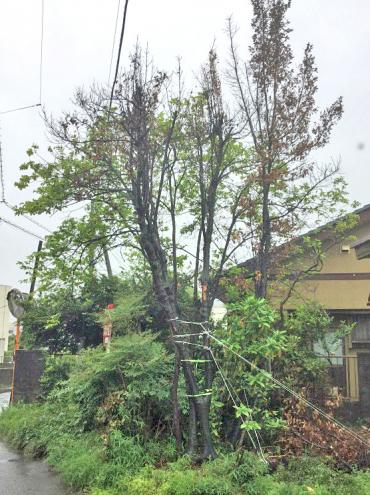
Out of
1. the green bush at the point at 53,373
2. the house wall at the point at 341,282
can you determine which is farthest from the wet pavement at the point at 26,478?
the house wall at the point at 341,282

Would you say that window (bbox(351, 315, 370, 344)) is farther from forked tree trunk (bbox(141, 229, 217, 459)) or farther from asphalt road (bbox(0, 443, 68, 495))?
asphalt road (bbox(0, 443, 68, 495))

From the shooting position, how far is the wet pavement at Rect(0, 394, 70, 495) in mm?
6188

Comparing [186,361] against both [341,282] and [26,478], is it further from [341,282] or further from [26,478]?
[341,282]

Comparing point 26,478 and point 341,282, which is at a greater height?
point 341,282

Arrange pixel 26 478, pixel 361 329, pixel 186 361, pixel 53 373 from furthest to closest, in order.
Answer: pixel 361 329 < pixel 53 373 < pixel 26 478 < pixel 186 361

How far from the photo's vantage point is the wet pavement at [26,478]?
6.19 m

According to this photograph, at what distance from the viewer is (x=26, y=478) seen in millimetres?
6781

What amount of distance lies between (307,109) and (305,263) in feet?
13.2

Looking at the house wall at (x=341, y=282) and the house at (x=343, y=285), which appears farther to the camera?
the house wall at (x=341, y=282)

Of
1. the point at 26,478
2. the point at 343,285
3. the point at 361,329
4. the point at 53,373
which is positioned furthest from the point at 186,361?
the point at 361,329

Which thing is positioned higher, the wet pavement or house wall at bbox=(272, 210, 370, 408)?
house wall at bbox=(272, 210, 370, 408)

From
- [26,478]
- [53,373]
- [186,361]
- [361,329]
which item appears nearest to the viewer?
[186,361]

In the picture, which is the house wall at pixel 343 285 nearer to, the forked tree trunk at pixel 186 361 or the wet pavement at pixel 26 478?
the forked tree trunk at pixel 186 361

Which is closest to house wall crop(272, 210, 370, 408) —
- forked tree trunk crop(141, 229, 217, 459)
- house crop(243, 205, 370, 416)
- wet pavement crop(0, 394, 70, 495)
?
house crop(243, 205, 370, 416)
